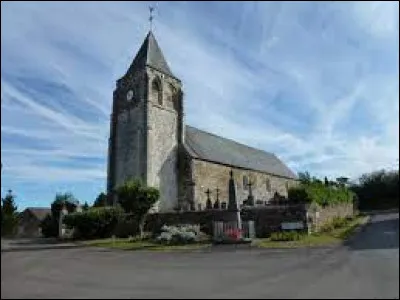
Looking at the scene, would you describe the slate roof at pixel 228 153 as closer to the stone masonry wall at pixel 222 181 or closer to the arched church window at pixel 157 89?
the stone masonry wall at pixel 222 181

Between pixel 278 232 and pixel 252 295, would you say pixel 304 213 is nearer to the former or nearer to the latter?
pixel 278 232

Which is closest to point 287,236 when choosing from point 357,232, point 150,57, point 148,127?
point 357,232

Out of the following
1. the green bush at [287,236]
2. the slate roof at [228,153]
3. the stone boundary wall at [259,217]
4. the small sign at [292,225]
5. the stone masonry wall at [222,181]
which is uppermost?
the slate roof at [228,153]

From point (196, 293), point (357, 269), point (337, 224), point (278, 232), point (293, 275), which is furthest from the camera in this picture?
point (337, 224)

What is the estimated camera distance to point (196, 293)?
22.6ft

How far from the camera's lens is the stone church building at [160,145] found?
3953 cm

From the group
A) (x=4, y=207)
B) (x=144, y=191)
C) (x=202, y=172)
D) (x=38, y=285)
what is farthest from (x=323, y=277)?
(x=202, y=172)

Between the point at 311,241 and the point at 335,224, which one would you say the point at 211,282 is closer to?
the point at 311,241

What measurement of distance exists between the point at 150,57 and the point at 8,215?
125 ft

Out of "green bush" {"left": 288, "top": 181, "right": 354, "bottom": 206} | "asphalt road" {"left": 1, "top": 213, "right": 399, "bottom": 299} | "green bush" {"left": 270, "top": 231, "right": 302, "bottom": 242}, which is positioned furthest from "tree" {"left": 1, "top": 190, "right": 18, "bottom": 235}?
"green bush" {"left": 288, "top": 181, "right": 354, "bottom": 206}

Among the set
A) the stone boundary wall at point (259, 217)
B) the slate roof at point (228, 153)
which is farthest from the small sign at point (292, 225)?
the slate roof at point (228, 153)

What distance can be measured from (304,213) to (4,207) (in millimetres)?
20555

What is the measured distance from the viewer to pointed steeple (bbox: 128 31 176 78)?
138ft

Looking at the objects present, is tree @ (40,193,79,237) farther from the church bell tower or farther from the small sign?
the small sign
